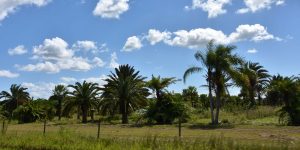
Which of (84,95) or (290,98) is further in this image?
(84,95)

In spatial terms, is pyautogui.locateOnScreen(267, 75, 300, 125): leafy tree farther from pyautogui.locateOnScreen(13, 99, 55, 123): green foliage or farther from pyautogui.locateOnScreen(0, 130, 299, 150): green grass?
pyautogui.locateOnScreen(13, 99, 55, 123): green foliage

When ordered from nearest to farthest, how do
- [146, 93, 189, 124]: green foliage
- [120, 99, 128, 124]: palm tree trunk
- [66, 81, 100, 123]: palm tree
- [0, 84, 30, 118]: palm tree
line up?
[146, 93, 189, 124]: green foliage → [120, 99, 128, 124]: palm tree trunk → [66, 81, 100, 123]: palm tree → [0, 84, 30, 118]: palm tree

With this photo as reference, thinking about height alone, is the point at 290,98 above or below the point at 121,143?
above

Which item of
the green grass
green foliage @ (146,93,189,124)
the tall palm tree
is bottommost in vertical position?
the green grass

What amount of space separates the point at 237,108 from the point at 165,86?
11673 millimetres

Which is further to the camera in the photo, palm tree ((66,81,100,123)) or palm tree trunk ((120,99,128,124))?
palm tree ((66,81,100,123))

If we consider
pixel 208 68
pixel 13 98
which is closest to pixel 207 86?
pixel 208 68

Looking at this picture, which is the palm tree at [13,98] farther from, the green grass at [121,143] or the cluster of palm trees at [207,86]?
the green grass at [121,143]

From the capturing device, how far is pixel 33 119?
195 ft

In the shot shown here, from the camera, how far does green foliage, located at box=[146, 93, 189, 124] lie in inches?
1524

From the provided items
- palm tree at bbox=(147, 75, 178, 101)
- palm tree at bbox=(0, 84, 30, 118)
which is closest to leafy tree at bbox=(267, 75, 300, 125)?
palm tree at bbox=(147, 75, 178, 101)

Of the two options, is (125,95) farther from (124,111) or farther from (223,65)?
(223,65)

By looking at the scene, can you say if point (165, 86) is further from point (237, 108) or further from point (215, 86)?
point (237, 108)

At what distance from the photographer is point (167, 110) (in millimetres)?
39219
